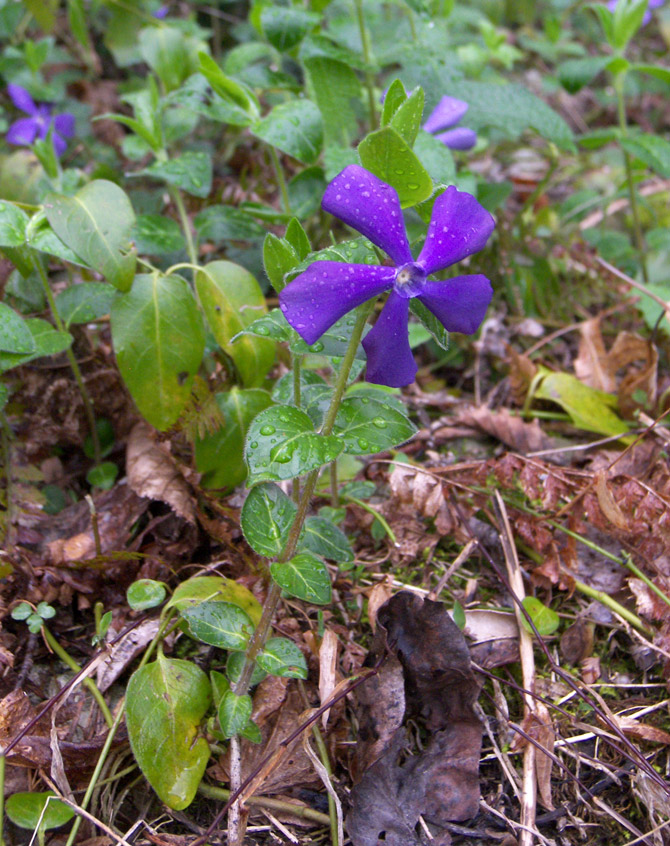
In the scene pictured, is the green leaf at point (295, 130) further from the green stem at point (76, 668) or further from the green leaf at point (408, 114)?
the green stem at point (76, 668)

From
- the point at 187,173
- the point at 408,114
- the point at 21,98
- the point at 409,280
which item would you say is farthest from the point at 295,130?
the point at 21,98

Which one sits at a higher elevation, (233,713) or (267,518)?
(267,518)

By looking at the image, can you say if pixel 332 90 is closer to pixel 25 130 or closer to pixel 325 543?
pixel 25 130

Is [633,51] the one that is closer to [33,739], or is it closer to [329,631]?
[329,631]

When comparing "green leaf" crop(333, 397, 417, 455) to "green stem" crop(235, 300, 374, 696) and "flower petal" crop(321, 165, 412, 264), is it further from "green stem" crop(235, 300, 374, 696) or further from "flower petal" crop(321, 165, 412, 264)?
"flower petal" crop(321, 165, 412, 264)

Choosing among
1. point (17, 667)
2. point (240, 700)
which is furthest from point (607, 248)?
point (17, 667)

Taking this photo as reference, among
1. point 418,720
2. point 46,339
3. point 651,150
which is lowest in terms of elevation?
point 418,720

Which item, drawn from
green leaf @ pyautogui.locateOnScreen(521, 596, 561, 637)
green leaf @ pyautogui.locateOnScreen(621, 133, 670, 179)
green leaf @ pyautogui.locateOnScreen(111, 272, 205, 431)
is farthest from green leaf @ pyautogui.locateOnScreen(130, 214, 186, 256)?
green leaf @ pyautogui.locateOnScreen(621, 133, 670, 179)
